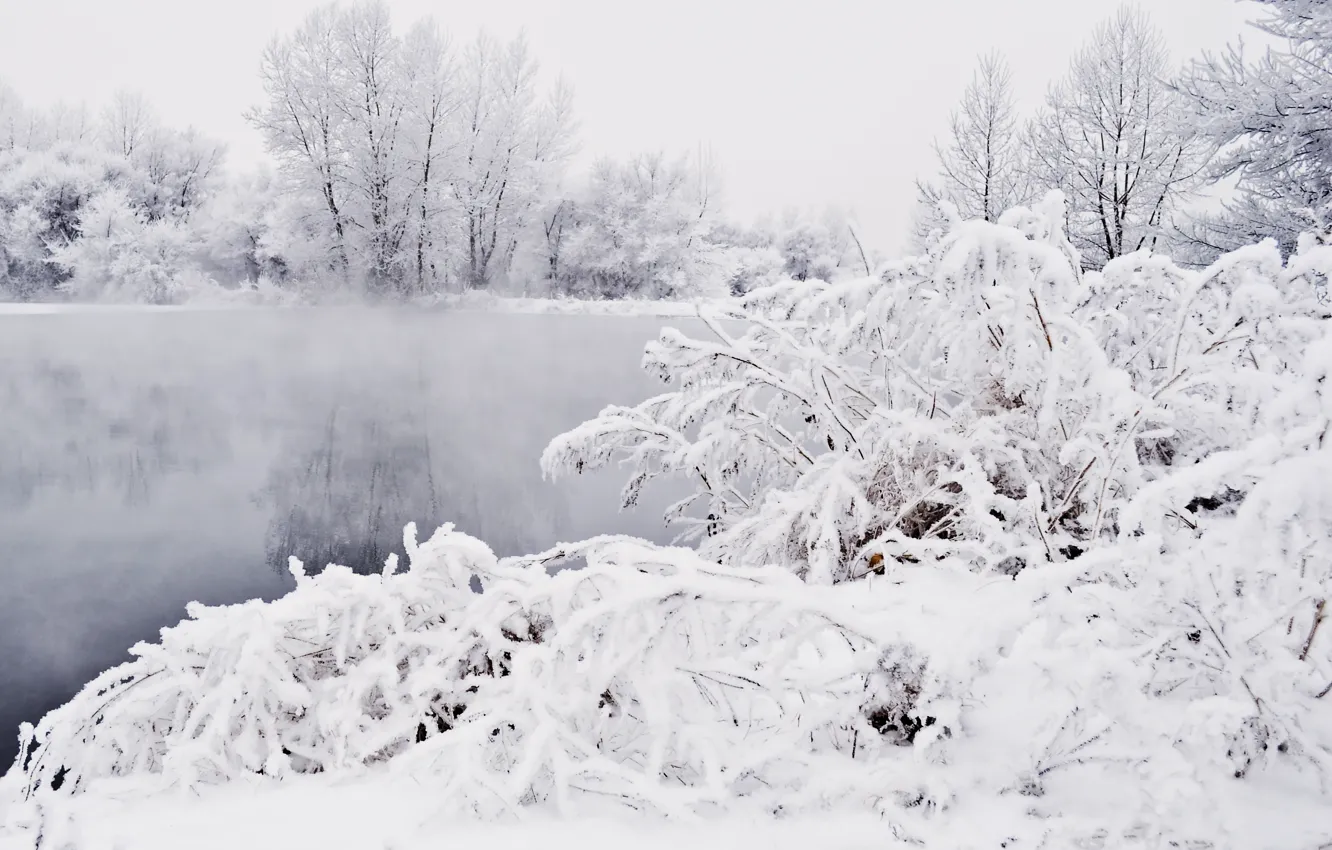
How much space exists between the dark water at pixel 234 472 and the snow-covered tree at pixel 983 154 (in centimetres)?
705

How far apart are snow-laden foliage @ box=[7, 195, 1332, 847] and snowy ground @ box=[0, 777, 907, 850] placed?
0.05 meters

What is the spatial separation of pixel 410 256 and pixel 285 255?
14.3 ft

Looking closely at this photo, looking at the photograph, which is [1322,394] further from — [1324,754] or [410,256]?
[410,256]

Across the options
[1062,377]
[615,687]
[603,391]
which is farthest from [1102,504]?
[603,391]

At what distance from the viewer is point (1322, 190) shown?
7.67 metres

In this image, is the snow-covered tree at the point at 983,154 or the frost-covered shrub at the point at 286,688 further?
the snow-covered tree at the point at 983,154

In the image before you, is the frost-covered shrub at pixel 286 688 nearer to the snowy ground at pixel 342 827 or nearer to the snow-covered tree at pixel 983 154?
the snowy ground at pixel 342 827

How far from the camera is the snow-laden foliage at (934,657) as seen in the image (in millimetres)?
1295

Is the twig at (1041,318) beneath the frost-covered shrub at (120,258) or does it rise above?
beneath

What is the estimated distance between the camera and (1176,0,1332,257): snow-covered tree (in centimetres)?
727

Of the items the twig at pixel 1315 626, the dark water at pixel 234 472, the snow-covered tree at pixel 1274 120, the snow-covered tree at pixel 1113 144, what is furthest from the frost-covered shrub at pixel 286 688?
the snow-covered tree at pixel 1113 144

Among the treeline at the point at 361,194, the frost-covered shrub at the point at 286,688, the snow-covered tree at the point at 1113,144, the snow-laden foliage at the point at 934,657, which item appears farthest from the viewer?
the treeline at the point at 361,194

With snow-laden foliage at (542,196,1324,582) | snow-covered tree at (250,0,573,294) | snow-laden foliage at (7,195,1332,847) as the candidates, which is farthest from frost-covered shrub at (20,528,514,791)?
snow-covered tree at (250,0,573,294)

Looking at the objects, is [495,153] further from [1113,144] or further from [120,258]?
[1113,144]
